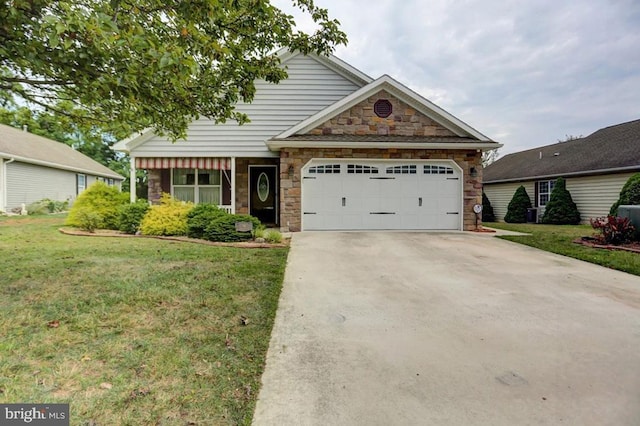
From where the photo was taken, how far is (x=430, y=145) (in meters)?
10.5

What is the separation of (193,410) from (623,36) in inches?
690

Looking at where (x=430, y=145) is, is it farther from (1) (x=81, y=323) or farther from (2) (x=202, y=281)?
(1) (x=81, y=323)

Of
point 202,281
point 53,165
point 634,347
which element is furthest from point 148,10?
point 53,165

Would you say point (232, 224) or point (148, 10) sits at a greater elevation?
point (148, 10)

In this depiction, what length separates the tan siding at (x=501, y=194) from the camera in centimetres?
1960

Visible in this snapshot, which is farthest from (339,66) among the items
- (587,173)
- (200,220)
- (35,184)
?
(35,184)

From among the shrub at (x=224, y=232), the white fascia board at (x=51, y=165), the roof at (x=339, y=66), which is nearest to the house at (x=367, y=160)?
the roof at (x=339, y=66)

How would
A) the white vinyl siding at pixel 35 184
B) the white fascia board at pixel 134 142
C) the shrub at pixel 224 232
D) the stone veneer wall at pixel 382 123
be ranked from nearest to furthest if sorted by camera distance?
the shrub at pixel 224 232
the stone veneer wall at pixel 382 123
the white fascia board at pixel 134 142
the white vinyl siding at pixel 35 184

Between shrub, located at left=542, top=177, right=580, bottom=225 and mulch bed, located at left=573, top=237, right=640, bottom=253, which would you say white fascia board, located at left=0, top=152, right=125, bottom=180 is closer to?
mulch bed, located at left=573, top=237, right=640, bottom=253

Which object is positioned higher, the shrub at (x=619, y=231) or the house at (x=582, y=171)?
the house at (x=582, y=171)

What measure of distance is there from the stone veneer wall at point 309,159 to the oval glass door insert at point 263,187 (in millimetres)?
3094

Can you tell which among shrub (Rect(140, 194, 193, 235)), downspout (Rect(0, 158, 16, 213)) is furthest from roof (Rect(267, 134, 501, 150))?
downspout (Rect(0, 158, 16, 213))

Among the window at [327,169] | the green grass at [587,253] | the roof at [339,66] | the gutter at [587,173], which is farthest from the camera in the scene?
the gutter at [587,173]

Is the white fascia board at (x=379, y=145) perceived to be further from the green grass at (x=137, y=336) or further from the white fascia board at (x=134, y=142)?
the green grass at (x=137, y=336)
